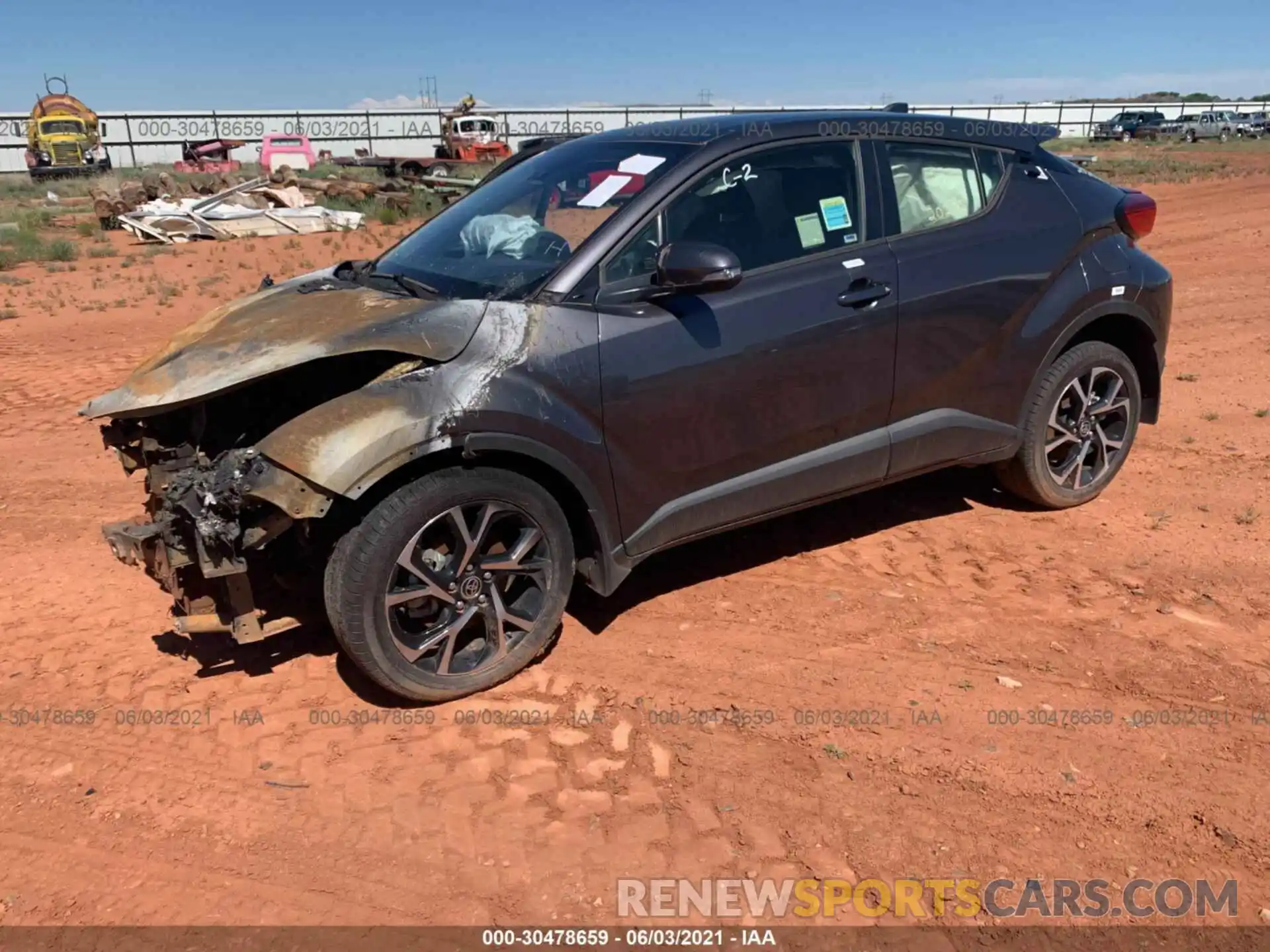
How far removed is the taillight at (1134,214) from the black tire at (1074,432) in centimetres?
60

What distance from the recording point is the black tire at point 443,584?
3186 mm

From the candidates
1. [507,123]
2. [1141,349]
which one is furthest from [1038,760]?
[507,123]

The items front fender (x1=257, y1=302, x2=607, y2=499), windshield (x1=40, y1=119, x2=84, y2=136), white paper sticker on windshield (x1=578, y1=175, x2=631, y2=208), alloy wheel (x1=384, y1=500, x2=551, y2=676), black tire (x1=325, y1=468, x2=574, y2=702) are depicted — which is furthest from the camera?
windshield (x1=40, y1=119, x2=84, y2=136)

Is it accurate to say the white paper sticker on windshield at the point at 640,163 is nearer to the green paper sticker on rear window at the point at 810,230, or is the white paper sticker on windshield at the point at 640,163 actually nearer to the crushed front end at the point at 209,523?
the green paper sticker on rear window at the point at 810,230

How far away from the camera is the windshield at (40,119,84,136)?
114 feet

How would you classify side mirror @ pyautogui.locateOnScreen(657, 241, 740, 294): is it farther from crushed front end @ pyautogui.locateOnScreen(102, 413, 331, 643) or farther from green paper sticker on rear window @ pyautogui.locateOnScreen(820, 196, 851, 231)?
crushed front end @ pyautogui.locateOnScreen(102, 413, 331, 643)

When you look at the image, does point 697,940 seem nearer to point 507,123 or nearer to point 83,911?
point 83,911

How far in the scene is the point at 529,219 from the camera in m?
4.02

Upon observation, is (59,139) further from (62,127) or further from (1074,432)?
(1074,432)

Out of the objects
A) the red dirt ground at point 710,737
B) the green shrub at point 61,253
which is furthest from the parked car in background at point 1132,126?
the red dirt ground at point 710,737

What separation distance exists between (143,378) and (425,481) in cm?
113

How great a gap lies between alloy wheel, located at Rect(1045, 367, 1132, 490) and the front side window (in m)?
1.61

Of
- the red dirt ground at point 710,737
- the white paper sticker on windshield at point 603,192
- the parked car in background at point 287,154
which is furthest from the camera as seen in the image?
the parked car in background at point 287,154

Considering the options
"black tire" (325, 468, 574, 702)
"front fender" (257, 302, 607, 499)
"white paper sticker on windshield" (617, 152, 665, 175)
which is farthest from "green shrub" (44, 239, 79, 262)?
"black tire" (325, 468, 574, 702)
